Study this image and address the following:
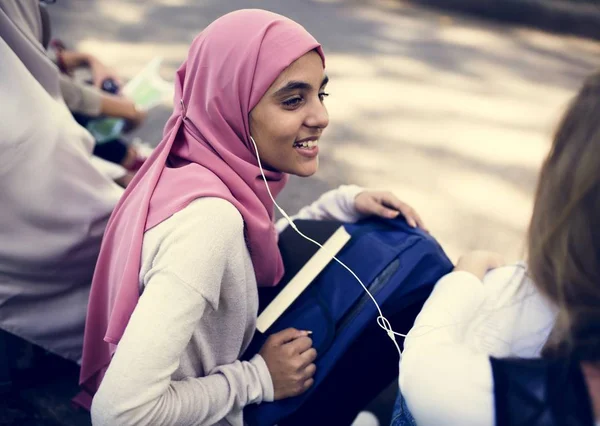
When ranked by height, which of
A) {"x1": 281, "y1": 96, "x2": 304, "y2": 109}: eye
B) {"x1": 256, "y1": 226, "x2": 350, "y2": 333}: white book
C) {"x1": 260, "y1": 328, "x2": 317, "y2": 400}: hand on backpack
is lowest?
{"x1": 260, "y1": 328, "x2": 317, "y2": 400}: hand on backpack

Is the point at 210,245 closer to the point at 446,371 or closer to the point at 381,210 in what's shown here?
A: the point at 446,371

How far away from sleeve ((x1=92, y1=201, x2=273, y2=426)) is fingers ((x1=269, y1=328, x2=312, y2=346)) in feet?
0.88

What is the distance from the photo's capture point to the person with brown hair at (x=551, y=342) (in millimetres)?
882

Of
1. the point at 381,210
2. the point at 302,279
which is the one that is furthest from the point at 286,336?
the point at 381,210

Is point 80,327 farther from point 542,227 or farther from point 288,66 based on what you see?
point 542,227

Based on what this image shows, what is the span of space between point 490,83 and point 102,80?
2.63 metres

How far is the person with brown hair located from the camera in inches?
34.7

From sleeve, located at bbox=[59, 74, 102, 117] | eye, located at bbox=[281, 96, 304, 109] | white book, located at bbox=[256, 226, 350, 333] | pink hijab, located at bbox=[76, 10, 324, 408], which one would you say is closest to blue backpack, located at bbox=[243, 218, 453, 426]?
white book, located at bbox=[256, 226, 350, 333]

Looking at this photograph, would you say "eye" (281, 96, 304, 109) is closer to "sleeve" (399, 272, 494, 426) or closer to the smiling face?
the smiling face

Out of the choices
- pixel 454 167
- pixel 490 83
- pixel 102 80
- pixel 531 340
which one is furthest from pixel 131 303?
pixel 490 83

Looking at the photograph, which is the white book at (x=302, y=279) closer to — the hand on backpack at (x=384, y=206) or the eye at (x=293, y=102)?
the hand on backpack at (x=384, y=206)

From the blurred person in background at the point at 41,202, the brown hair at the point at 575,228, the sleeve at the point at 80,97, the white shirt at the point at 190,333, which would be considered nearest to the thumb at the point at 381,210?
the white shirt at the point at 190,333

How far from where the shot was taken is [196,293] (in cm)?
112

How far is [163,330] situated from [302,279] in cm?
50
